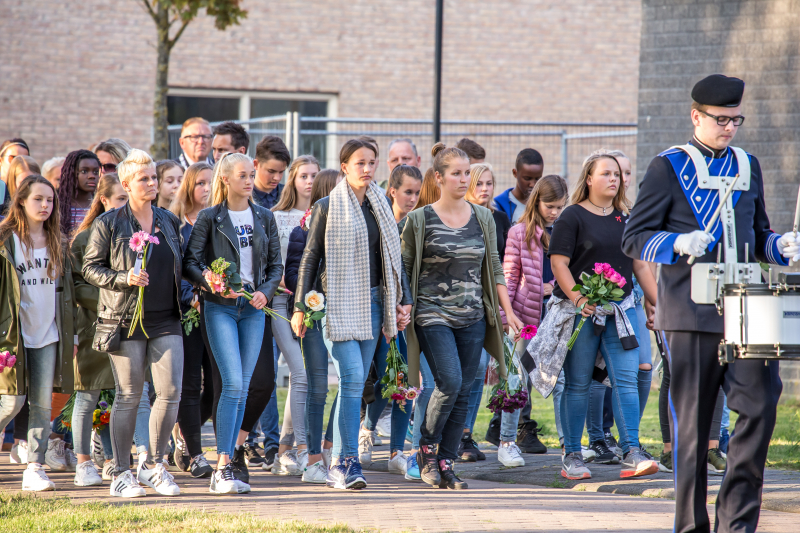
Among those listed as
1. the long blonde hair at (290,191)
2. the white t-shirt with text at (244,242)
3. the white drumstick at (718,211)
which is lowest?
the white t-shirt with text at (244,242)

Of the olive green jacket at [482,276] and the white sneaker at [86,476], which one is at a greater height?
the olive green jacket at [482,276]

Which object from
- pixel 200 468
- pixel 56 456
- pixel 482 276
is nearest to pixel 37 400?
pixel 56 456

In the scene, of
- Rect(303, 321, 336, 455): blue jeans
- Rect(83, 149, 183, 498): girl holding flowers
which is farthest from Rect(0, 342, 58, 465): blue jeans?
Rect(303, 321, 336, 455): blue jeans

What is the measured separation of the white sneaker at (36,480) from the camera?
640 cm

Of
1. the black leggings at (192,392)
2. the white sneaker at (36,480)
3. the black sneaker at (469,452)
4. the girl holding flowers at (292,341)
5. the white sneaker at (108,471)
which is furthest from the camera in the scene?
the black sneaker at (469,452)

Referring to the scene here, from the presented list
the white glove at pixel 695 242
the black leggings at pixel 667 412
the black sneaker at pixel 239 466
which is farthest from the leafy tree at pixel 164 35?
the white glove at pixel 695 242

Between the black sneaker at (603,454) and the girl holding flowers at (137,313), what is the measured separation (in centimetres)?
315

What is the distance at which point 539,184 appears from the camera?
7.75m

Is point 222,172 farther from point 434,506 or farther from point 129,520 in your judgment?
point 434,506

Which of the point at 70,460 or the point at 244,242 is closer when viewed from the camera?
the point at 244,242

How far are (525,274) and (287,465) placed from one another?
232 cm

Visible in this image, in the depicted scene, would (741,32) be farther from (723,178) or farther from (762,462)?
(762,462)

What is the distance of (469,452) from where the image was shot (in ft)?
25.2

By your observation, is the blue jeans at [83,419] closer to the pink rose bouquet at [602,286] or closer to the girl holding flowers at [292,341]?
the girl holding flowers at [292,341]
